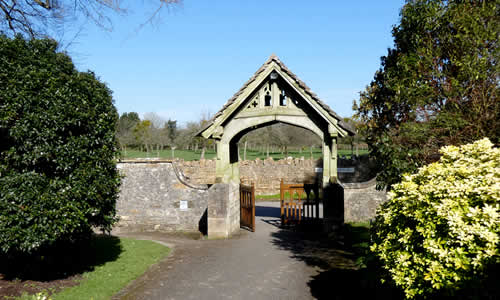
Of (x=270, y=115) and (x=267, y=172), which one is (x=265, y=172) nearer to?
(x=267, y=172)

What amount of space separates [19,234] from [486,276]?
23.5 feet

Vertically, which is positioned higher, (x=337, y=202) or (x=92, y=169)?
(x=92, y=169)

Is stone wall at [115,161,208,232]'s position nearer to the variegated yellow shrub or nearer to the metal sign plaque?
the metal sign plaque

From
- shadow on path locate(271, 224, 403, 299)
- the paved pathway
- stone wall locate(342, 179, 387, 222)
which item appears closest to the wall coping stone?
the paved pathway

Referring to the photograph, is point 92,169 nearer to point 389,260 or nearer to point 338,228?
point 389,260

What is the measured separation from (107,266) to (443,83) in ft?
30.6

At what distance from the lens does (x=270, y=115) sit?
11.7 meters

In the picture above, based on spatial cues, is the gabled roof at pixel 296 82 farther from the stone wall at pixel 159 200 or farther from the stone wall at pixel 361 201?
the stone wall at pixel 361 201

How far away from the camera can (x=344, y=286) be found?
23.6ft

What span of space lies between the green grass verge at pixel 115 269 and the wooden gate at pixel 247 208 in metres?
3.28

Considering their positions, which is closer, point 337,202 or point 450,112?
point 450,112

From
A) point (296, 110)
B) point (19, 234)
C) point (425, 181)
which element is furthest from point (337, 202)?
point (19, 234)

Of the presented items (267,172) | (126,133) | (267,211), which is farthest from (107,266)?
(126,133)

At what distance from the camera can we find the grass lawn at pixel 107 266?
22.9 ft
